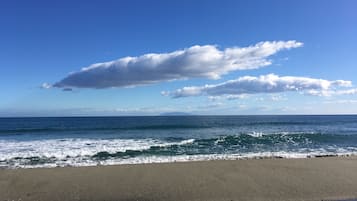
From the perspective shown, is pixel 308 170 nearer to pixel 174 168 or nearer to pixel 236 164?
pixel 236 164

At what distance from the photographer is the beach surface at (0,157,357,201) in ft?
26.0

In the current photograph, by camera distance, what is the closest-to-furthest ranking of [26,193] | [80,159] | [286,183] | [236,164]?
1. [26,193]
2. [286,183]
3. [236,164]
4. [80,159]

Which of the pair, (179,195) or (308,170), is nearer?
(179,195)

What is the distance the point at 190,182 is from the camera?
30.1ft

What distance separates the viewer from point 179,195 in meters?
7.93

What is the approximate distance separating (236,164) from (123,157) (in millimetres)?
6753

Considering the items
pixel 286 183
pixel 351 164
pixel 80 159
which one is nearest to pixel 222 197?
pixel 286 183

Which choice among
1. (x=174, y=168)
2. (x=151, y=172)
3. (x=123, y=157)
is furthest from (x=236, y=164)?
(x=123, y=157)

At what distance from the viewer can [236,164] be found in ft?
39.0

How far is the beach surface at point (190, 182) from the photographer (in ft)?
26.0

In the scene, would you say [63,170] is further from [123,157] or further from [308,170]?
[308,170]

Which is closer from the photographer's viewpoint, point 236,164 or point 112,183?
point 112,183

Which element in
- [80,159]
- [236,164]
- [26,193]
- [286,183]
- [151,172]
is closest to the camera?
[26,193]

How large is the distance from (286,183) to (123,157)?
934 cm
